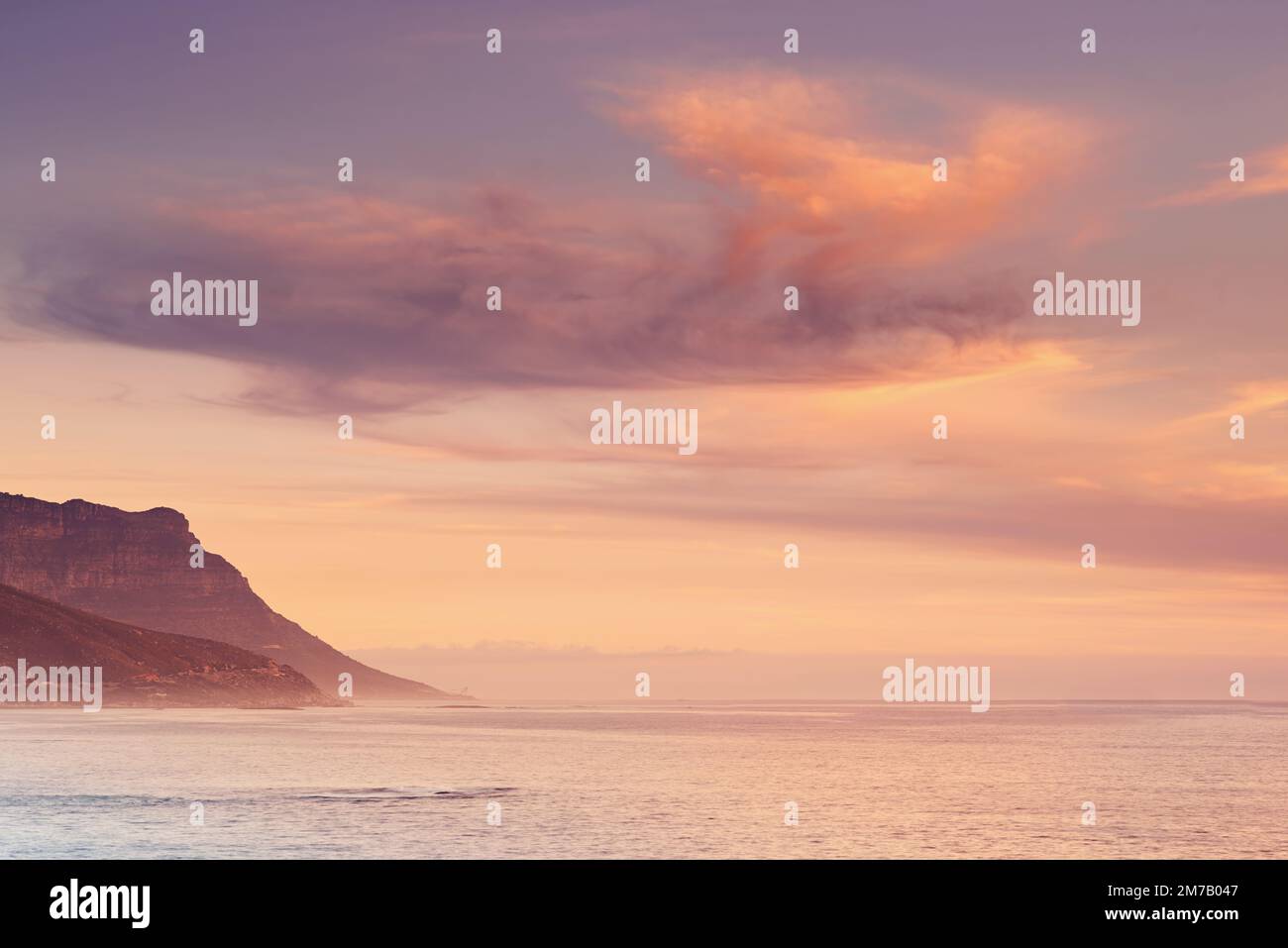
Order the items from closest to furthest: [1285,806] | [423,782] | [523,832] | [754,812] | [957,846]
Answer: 1. [957,846]
2. [523,832]
3. [754,812]
4. [1285,806]
5. [423,782]

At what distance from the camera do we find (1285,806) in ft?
350

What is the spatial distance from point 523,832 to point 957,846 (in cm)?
2834

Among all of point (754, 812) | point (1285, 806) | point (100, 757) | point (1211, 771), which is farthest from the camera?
point (100, 757)

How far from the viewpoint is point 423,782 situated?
130625 millimetres

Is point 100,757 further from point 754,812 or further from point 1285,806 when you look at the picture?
point 1285,806
